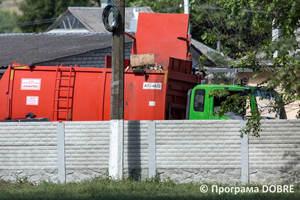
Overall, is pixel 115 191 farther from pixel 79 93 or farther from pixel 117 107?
pixel 79 93

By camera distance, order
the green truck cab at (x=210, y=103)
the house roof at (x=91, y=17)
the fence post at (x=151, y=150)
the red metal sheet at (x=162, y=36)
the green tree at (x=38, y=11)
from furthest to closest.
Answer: the green tree at (x=38, y=11)
the house roof at (x=91, y=17)
the red metal sheet at (x=162, y=36)
the green truck cab at (x=210, y=103)
the fence post at (x=151, y=150)

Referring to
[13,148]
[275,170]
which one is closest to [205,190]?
[275,170]

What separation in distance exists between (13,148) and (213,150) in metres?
4.82

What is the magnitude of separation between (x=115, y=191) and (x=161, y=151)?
1.66 m

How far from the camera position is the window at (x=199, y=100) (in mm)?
9438

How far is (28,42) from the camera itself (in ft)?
69.7

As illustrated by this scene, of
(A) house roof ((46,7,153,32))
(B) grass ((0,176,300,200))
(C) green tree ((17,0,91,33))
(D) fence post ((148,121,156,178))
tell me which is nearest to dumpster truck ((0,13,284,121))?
(D) fence post ((148,121,156,178))

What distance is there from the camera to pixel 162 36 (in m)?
11.5

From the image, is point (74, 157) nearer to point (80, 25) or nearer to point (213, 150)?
point (213, 150)

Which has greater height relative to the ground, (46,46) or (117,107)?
(46,46)

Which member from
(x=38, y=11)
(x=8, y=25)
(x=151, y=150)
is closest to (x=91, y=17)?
(x=38, y=11)

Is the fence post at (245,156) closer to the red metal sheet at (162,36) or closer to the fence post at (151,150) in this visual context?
the fence post at (151,150)

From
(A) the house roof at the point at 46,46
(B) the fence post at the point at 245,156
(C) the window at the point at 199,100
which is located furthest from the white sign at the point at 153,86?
(A) the house roof at the point at 46,46

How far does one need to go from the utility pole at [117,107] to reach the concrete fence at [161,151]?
Result: 11.7 inches
